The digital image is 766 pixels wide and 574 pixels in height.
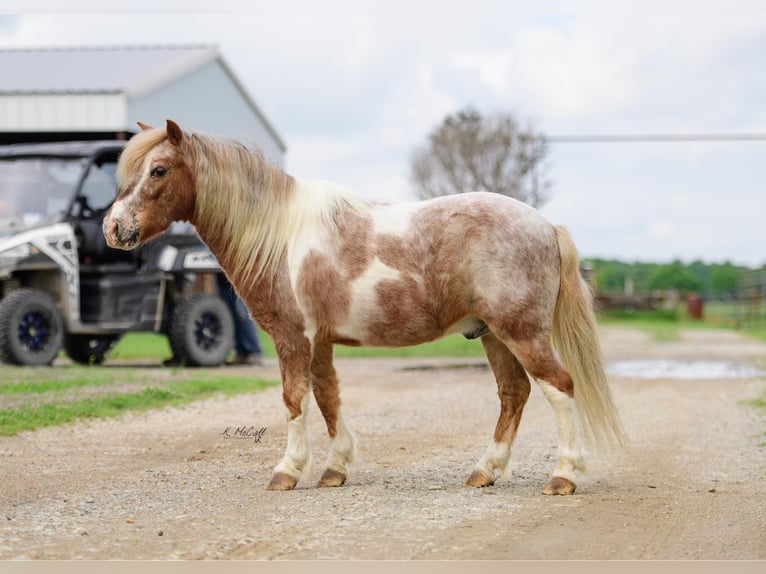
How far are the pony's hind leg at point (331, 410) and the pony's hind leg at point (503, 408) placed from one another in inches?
29.3

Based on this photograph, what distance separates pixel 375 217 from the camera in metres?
6.12

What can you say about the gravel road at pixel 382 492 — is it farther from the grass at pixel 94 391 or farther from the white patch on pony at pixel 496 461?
the grass at pixel 94 391

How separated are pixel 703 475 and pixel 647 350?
14.9m

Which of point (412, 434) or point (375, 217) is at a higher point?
point (375, 217)

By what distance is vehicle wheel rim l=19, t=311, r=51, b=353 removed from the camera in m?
13.2

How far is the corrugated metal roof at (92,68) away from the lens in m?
14.8

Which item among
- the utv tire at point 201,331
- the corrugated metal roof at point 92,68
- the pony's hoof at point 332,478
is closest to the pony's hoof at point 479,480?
the pony's hoof at point 332,478

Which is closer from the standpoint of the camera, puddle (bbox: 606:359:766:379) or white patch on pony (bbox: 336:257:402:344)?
white patch on pony (bbox: 336:257:402:344)

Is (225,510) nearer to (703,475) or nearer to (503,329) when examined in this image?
(503,329)

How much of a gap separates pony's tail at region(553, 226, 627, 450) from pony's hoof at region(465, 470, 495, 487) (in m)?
0.63

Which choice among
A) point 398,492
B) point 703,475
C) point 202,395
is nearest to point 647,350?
point 202,395

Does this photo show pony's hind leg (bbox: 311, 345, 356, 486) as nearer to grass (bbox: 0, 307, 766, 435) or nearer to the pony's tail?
the pony's tail

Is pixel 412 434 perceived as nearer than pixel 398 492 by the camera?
No

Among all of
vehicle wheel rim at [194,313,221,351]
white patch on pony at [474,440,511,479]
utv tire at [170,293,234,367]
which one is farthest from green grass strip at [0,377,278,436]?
white patch on pony at [474,440,511,479]
